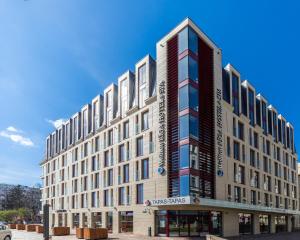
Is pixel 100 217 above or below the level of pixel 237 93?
below

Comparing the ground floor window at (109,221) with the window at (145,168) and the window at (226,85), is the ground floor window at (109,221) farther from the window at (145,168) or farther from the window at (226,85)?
the window at (226,85)

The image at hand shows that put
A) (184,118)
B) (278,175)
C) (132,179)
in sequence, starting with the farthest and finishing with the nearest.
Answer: (278,175) < (132,179) < (184,118)

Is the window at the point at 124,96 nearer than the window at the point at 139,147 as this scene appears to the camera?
No

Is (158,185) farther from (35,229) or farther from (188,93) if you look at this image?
(35,229)

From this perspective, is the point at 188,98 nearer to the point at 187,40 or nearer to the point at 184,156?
the point at 184,156

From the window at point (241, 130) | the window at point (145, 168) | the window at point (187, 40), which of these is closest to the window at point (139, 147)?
the window at point (145, 168)

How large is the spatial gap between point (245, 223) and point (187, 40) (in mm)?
27007

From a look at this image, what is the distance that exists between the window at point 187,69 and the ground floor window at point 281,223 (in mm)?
36104

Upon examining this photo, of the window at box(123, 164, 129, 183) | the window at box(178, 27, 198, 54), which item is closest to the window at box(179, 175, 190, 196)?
the window at box(123, 164, 129, 183)

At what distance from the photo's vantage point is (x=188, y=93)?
1695 inches

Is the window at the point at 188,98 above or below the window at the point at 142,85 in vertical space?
below

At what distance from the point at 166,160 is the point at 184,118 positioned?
17.3ft

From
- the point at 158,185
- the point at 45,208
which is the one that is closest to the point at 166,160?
the point at 158,185

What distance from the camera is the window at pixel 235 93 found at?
5462cm
